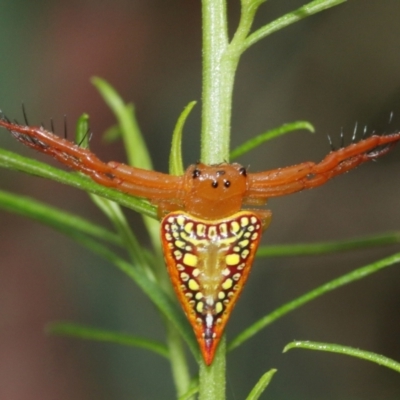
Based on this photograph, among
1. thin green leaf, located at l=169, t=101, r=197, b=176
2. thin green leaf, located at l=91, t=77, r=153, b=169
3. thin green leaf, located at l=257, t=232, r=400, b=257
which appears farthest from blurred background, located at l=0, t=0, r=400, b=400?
thin green leaf, located at l=169, t=101, r=197, b=176

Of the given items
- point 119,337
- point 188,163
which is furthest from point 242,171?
point 188,163

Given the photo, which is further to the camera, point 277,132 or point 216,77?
point 277,132

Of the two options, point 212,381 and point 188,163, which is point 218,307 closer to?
point 212,381

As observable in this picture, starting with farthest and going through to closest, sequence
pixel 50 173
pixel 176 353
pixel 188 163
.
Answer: pixel 188 163
pixel 176 353
pixel 50 173

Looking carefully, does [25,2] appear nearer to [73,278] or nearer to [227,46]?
[73,278]

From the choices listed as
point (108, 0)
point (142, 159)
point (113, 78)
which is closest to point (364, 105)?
point (113, 78)

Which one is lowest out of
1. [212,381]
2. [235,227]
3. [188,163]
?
[212,381]

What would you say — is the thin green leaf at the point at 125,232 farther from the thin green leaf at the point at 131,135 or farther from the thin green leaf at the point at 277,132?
the thin green leaf at the point at 277,132

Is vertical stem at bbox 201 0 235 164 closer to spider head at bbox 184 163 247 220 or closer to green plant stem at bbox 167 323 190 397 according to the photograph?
spider head at bbox 184 163 247 220

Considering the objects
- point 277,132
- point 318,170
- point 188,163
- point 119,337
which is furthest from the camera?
point 188,163
